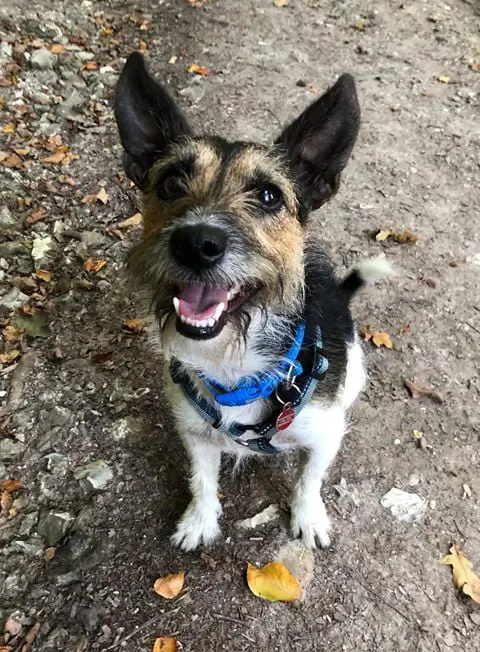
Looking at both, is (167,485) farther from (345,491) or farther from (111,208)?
(111,208)

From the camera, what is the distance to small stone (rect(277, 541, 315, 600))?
3345mm

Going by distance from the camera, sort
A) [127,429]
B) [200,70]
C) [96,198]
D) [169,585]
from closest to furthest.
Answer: [169,585] → [127,429] → [96,198] → [200,70]

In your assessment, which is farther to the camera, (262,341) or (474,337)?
(474,337)

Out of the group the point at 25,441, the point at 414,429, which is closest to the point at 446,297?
the point at 414,429

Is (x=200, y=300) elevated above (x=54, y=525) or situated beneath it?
elevated above

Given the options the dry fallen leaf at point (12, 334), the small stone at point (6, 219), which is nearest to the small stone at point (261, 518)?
the dry fallen leaf at point (12, 334)

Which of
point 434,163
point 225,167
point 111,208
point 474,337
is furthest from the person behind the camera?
point 434,163

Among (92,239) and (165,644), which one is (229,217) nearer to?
(165,644)

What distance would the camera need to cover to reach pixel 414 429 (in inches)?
160

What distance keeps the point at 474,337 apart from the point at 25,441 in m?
3.43

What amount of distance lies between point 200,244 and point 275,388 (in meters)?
0.92

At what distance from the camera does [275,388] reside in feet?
9.43

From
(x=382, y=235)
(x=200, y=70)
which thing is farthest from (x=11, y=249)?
(x=200, y=70)

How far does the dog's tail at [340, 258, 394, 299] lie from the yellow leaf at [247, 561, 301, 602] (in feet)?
5.67
